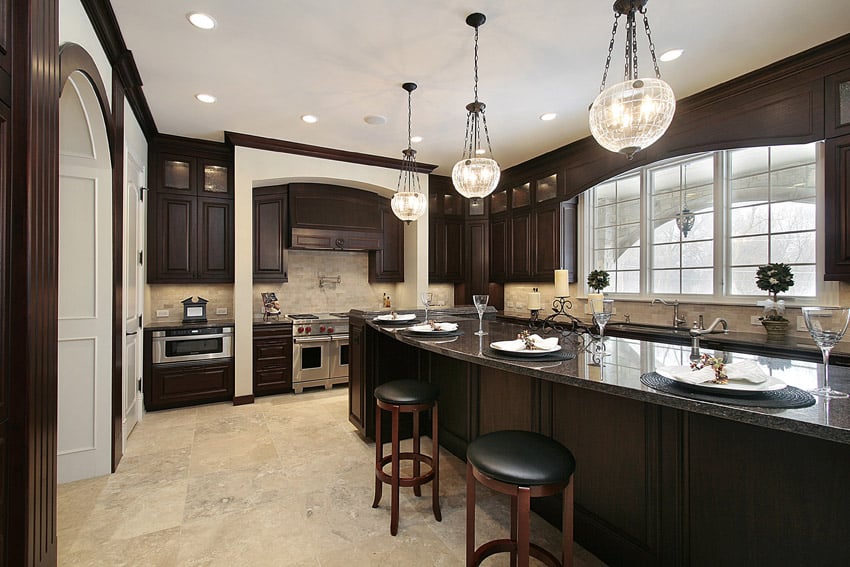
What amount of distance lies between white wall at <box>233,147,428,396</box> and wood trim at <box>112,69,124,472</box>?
144cm

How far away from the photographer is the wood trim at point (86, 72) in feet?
6.21

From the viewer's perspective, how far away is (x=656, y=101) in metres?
1.86

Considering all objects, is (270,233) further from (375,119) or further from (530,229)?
(530,229)

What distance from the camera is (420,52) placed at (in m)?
2.80

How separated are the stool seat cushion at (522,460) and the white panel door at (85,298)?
2.68m

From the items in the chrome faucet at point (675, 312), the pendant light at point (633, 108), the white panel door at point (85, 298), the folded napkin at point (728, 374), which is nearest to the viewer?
the folded napkin at point (728, 374)

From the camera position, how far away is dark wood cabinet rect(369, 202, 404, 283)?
577cm

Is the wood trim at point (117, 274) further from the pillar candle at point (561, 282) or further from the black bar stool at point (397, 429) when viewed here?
the pillar candle at point (561, 282)

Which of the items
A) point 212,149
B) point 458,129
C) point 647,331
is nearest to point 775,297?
point 647,331

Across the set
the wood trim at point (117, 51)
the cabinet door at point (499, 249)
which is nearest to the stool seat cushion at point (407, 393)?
→ the wood trim at point (117, 51)

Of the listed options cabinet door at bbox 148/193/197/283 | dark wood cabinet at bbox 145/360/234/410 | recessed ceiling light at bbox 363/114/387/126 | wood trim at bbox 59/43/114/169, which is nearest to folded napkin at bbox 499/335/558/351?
wood trim at bbox 59/43/114/169

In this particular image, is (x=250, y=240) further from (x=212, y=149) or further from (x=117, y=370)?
(x=117, y=370)

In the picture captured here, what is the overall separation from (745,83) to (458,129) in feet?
7.96

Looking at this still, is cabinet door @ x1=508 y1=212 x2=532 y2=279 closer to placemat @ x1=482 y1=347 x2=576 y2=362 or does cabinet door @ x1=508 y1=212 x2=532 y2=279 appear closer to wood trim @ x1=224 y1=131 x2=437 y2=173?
wood trim @ x1=224 y1=131 x2=437 y2=173
